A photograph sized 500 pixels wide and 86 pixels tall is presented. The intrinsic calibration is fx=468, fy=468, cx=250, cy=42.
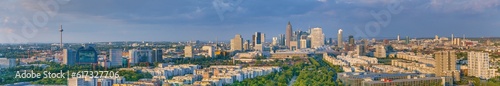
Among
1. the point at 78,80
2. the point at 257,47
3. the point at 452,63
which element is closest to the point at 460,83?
the point at 452,63

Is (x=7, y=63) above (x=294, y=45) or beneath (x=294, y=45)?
beneath

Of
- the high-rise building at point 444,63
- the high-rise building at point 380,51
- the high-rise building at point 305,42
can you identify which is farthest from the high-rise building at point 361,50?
the high-rise building at point 305,42

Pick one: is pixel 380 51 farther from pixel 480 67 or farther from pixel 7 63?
pixel 7 63

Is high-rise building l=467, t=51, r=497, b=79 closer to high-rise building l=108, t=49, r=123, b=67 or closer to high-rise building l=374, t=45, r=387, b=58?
high-rise building l=374, t=45, r=387, b=58

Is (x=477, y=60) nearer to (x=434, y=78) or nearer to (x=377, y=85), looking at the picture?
(x=434, y=78)

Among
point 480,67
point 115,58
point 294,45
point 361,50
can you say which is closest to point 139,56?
point 115,58

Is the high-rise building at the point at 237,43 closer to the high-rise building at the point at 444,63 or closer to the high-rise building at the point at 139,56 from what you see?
the high-rise building at the point at 139,56

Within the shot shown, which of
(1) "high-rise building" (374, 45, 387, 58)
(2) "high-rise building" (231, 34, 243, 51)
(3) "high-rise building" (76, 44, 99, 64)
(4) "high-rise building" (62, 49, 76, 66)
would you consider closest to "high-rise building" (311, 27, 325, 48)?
(2) "high-rise building" (231, 34, 243, 51)
